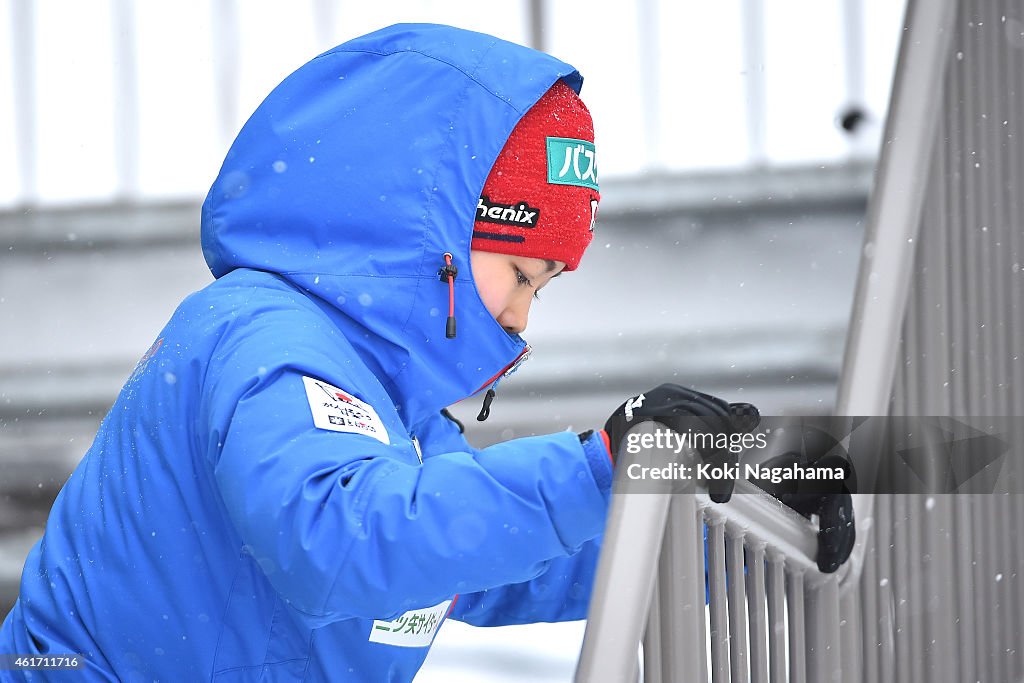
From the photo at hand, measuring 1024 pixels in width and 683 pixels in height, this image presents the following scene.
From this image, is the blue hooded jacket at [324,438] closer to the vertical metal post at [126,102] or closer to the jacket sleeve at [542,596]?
the jacket sleeve at [542,596]

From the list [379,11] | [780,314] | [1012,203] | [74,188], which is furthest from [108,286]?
[1012,203]

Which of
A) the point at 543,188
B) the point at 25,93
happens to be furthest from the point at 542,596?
the point at 25,93

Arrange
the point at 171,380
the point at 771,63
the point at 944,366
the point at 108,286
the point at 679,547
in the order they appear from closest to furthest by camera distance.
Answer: the point at 679,547, the point at 171,380, the point at 944,366, the point at 771,63, the point at 108,286

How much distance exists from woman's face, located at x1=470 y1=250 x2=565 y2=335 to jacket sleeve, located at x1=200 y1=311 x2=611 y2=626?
29 centimetres

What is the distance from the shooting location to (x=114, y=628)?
2.54ft

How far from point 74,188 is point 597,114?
179 cm

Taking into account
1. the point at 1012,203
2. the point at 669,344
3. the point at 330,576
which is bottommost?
the point at 669,344

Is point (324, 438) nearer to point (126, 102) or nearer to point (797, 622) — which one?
point (797, 622)

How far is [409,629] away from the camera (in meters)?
0.91

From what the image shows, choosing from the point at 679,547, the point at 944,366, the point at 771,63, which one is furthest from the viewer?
the point at 771,63

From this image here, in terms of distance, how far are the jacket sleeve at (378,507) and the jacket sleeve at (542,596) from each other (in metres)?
0.47

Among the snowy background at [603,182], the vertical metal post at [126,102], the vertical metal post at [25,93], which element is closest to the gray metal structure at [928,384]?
the snowy background at [603,182]

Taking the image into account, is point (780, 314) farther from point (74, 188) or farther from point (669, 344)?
point (74, 188)

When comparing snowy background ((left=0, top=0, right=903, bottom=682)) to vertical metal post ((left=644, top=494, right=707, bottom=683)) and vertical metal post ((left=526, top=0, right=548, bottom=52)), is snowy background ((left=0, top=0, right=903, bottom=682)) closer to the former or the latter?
vertical metal post ((left=526, top=0, right=548, bottom=52))
